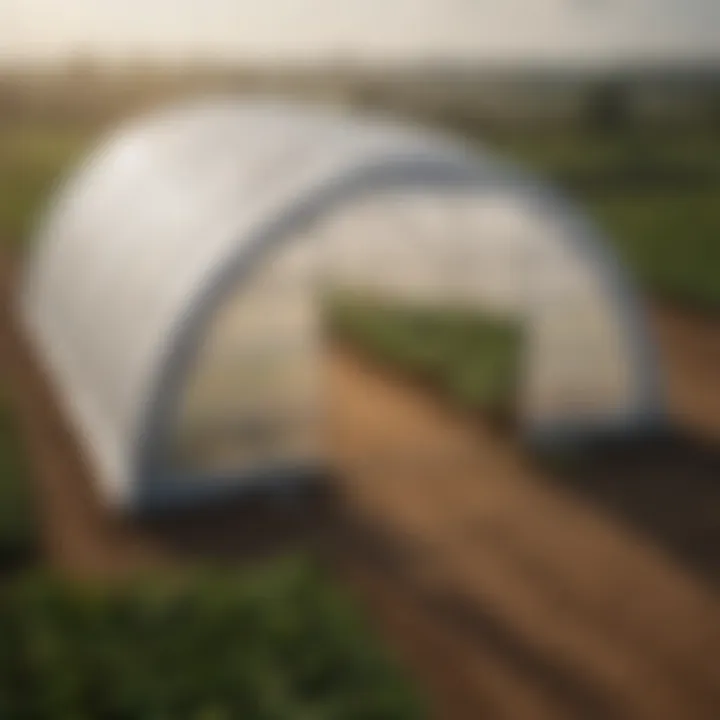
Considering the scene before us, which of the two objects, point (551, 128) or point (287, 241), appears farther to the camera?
point (551, 128)

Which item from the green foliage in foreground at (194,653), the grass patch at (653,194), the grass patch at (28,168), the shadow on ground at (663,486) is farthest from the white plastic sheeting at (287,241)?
the grass patch at (653,194)

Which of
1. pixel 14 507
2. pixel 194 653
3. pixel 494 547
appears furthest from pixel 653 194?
pixel 194 653

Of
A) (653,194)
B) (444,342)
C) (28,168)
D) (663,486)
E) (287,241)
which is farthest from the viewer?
(653,194)

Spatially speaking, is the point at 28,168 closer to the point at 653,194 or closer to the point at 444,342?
the point at 444,342

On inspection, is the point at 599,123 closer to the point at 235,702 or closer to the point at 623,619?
the point at 623,619

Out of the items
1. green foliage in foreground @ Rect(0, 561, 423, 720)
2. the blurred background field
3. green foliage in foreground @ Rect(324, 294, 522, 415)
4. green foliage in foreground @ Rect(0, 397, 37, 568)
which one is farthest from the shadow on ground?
green foliage in foreground @ Rect(0, 397, 37, 568)

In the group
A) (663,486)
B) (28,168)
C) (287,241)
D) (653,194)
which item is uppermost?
(28,168)

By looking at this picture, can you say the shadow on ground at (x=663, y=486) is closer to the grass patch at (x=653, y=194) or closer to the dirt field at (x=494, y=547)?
the dirt field at (x=494, y=547)

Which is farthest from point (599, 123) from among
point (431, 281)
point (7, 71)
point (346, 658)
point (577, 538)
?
point (7, 71)
